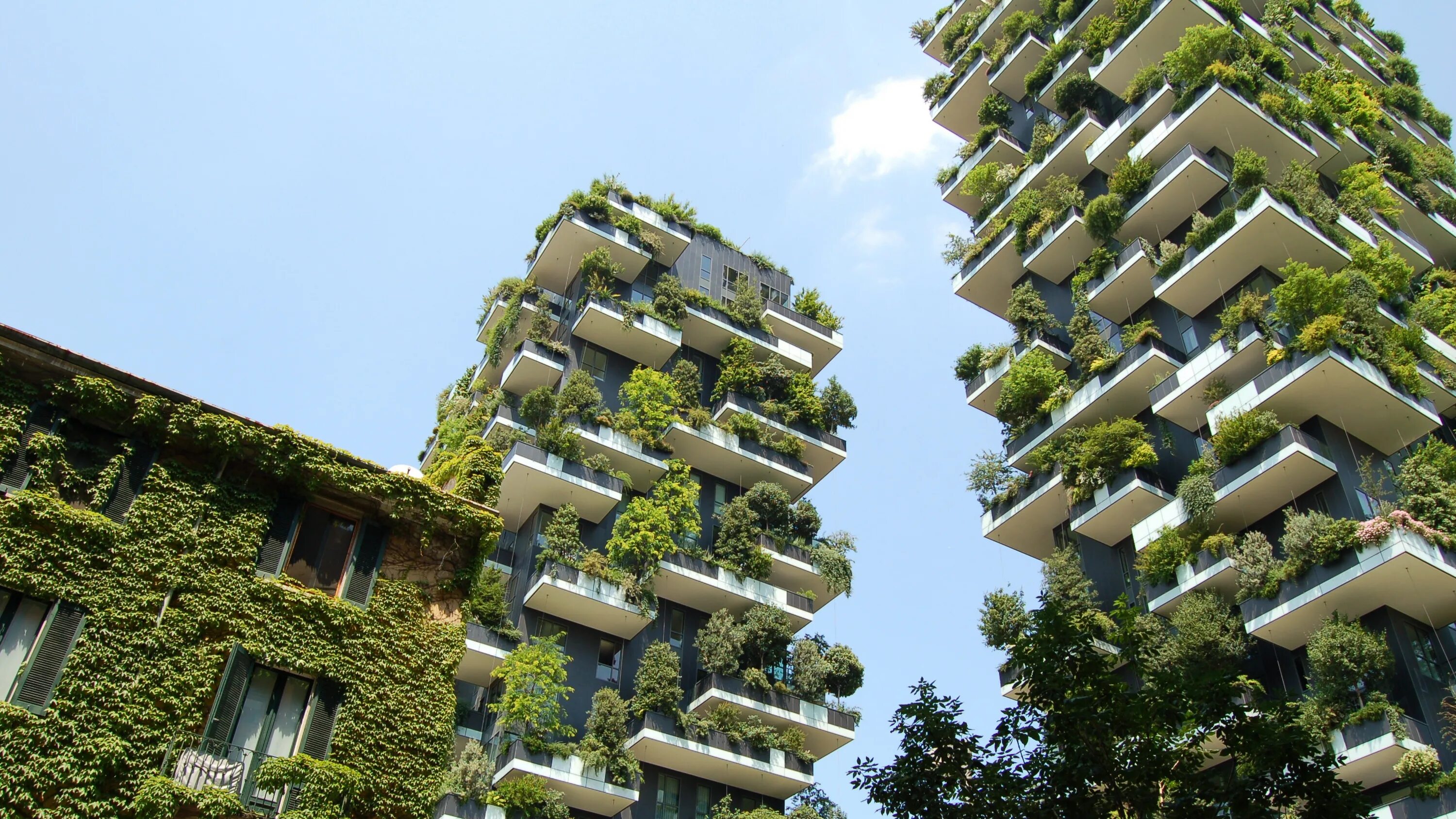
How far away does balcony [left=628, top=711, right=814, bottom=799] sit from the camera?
1491 inches

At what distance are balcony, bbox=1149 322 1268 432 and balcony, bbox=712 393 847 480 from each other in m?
15.5

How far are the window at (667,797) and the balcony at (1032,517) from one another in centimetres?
1401

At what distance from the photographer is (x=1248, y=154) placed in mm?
37562

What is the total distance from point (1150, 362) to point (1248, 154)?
7.50 m

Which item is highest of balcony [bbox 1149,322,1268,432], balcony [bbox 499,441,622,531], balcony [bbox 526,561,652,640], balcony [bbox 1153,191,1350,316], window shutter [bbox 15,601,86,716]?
balcony [bbox 1153,191,1350,316]

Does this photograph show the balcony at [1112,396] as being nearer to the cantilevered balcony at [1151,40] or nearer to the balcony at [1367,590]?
the balcony at [1367,590]

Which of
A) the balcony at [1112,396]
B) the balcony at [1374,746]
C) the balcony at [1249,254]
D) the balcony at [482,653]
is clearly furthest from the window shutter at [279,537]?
the balcony at [1249,254]

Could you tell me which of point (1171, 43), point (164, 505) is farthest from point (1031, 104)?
point (164, 505)

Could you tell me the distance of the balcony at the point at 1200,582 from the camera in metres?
32.2

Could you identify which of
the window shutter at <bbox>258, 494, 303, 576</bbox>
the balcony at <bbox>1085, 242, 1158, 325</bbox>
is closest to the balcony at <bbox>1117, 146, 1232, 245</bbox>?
the balcony at <bbox>1085, 242, 1158, 325</bbox>

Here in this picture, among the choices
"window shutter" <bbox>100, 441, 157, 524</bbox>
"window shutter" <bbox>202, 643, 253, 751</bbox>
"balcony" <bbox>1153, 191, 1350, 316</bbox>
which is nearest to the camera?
"window shutter" <bbox>202, 643, 253, 751</bbox>

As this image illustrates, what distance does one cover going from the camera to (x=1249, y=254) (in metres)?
36.8

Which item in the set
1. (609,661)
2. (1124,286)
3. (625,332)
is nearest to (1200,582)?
(1124,286)

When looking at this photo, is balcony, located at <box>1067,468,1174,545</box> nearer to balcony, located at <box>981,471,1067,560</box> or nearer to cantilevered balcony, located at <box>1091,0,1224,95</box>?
balcony, located at <box>981,471,1067,560</box>
